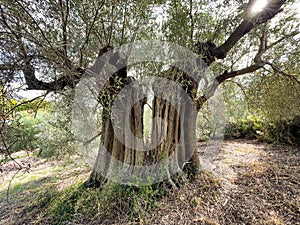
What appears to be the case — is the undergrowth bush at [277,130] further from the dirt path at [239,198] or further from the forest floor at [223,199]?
the dirt path at [239,198]

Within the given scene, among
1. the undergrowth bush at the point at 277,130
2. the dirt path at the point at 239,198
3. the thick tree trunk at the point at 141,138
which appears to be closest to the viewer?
the dirt path at the point at 239,198

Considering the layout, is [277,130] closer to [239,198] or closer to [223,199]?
[239,198]

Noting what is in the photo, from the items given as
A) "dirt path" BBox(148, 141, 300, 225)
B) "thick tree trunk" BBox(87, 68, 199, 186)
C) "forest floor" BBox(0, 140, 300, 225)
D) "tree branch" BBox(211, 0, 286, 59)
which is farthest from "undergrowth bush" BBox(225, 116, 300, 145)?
"thick tree trunk" BBox(87, 68, 199, 186)

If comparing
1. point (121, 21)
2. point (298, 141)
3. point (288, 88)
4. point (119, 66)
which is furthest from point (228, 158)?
point (121, 21)

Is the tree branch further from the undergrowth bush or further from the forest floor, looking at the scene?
the undergrowth bush

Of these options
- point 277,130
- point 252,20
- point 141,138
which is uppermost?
point 252,20

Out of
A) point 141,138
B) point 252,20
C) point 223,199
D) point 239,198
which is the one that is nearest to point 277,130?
point 239,198

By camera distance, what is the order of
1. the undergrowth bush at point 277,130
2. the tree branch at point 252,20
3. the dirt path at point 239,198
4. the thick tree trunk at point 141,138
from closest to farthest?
1. the dirt path at point 239,198
2. the tree branch at point 252,20
3. the thick tree trunk at point 141,138
4. the undergrowth bush at point 277,130

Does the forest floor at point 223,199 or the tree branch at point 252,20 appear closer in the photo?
the forest floor at point 223,199

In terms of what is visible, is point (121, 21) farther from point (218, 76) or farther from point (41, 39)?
point (218, 76)

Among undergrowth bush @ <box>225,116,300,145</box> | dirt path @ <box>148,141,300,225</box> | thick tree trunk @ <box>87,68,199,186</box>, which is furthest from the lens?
undergrowth bush @ <box>225,116,300,145</box>

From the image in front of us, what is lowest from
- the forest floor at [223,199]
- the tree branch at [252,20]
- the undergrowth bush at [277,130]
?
the forest floor at [223,199]

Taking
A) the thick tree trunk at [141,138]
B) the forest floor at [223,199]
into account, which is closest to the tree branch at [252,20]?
the thick tree trunk at [141,138]

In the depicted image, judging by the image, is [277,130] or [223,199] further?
[277,130]
